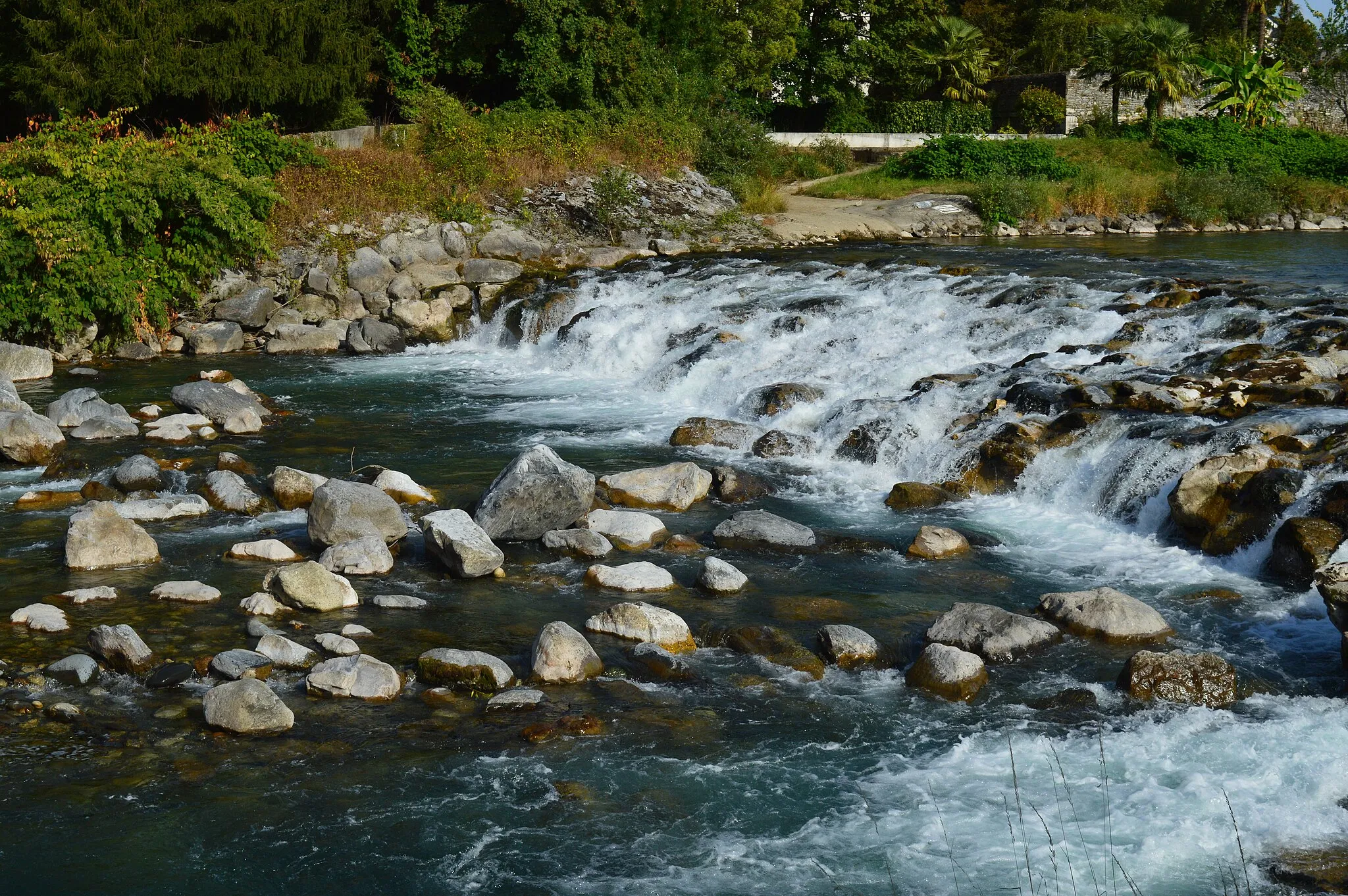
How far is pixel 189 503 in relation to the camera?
1127 cm

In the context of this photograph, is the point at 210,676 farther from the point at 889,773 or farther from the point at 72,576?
the point at 889,773

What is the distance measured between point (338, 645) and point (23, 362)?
12.1 m

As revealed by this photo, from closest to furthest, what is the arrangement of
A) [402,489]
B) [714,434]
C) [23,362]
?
[402,489] < [714,434] < [23,362]

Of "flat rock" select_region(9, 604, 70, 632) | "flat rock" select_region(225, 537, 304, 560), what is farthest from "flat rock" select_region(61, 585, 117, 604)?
"flat rock" select_region(225, 537, 304, 560)

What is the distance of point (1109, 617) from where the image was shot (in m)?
8.48

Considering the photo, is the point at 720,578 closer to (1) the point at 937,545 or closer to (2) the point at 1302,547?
(1) the point at 937,545

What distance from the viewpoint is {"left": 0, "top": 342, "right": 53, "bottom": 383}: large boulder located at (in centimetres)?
1748

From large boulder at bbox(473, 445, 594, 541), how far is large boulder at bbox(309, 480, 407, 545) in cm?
74

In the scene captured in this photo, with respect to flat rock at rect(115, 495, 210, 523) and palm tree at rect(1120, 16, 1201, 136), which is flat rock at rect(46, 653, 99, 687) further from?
palm tree at rect(1120, 16, 1201, 136)

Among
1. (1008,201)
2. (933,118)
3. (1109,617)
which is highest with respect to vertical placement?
(933,118)

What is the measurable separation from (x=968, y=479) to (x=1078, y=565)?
2237mm

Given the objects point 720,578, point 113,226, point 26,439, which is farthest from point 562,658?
point 113,226

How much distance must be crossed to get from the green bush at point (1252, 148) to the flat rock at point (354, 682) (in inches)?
1212

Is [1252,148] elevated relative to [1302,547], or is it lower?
elevated
